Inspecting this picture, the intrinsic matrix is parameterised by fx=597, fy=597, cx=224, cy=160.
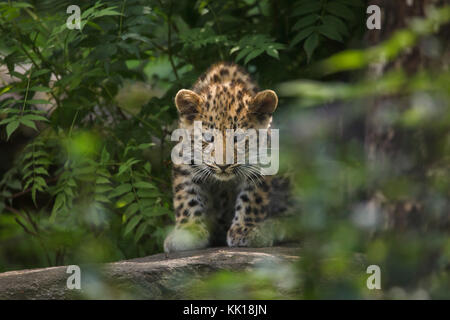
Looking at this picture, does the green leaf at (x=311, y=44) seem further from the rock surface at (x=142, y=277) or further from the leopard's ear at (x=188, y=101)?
the rock surface at (x=142, y=277)

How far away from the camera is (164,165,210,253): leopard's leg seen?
5.60 m

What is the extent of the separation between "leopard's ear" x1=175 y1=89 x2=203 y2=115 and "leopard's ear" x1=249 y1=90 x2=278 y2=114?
0.50 m

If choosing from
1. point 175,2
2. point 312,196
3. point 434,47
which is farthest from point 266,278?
point 175,2

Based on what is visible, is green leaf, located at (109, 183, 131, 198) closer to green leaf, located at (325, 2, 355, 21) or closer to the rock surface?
the rock surface

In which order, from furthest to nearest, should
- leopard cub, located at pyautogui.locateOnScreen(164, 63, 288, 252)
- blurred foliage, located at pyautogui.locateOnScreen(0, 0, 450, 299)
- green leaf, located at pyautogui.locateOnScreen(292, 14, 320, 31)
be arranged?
green leaf, located at pyautogui.locateOnScreen(292, 14, 320, 31) < leopard cub, located at pyautogui.locateOnScreen(164, 63, 288, 252) < blurred foliage, located at pyautogui.locateOnScreen(0, 0, 450, 299)

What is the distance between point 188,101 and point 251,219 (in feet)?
4.08

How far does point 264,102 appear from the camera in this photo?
208 inches

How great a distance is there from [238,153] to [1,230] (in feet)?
12.7

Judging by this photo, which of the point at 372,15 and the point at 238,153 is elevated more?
the point at 372,15

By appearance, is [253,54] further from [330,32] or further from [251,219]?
[251,219]

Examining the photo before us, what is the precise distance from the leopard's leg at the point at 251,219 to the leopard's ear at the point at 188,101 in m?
0.86

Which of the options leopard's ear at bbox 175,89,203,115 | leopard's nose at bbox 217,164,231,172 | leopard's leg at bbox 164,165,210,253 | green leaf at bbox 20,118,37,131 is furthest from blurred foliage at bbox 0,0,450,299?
leopard's nose at bbox 217,164,231,172

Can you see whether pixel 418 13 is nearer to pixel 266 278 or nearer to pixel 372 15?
pixel 372 15

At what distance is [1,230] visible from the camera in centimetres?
756
